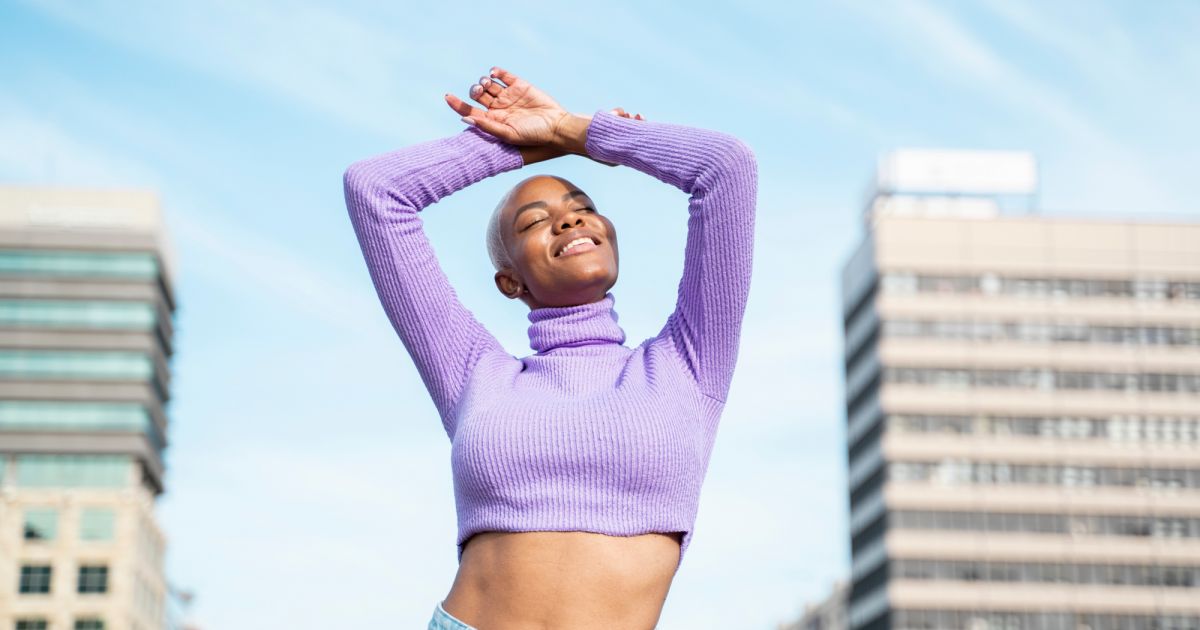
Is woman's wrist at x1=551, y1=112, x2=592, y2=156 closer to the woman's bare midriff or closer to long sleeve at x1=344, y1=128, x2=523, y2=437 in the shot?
long sleeve at x1=344, y1=128, x2=523, y2=437

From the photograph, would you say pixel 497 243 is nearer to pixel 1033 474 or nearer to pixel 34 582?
pixel 1033 474

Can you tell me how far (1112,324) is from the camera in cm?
7869

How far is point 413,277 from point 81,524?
80654mm

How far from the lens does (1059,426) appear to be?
256 ft

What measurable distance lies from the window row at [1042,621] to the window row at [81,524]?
3922 cm

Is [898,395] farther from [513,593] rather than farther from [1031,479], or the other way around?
[513,593]

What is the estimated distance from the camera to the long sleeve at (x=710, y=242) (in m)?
4.07

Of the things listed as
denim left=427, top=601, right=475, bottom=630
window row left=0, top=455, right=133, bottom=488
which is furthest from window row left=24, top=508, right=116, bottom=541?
denim left=427, top=601, right=475, bottom=630

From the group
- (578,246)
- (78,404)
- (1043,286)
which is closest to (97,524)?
(78,404)

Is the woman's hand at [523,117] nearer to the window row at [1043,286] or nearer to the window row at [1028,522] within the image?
the window row at [1028,522]

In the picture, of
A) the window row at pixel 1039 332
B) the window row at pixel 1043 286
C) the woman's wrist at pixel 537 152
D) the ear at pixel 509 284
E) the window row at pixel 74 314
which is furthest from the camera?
the window row at pixel 74 314

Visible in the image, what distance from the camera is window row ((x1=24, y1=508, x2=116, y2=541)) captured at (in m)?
79.3

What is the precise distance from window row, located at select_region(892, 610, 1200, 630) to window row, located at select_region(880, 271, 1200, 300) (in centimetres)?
1555

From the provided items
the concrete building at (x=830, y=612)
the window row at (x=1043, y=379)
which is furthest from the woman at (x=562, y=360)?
the concrete building at (x=830, y=612)
